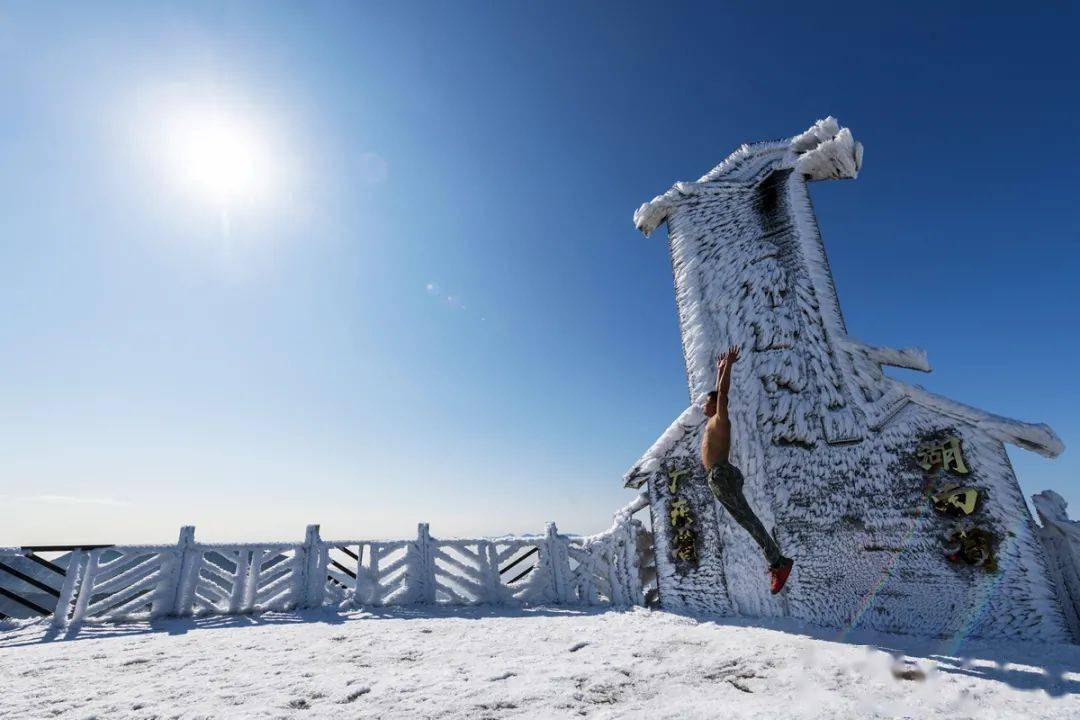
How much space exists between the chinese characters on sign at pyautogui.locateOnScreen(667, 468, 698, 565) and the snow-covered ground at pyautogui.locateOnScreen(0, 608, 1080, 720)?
120 centimetres

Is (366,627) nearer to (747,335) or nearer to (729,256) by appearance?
(747,335)

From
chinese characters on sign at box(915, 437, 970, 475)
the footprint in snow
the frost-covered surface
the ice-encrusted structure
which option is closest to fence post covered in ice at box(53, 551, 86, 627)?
the frost-covered surface

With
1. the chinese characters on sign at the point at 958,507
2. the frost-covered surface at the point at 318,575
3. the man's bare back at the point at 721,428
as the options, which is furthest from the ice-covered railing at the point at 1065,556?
the frost-covered surface at the point at 318,575

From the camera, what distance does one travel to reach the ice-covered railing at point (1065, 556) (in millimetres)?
4773

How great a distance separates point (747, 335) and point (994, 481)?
3365 mm

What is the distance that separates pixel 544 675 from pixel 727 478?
2.36 m

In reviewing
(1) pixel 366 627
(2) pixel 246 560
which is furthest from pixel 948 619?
(2) pixel 246 560

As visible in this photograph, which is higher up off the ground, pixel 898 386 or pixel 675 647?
pixel 898 386

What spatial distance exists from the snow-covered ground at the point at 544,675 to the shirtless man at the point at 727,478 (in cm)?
81

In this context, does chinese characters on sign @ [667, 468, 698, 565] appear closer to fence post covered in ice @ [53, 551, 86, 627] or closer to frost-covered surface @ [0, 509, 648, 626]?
frost-covered surface @ [0, 509, 648, 626]

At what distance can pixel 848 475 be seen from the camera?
600 centimetres

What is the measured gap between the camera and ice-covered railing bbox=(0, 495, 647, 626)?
296 inches

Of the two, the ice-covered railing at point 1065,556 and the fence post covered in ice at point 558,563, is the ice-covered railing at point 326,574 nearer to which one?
the fence post covered in ice at point 558,563

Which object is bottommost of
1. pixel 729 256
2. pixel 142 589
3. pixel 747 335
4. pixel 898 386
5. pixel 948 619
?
pixel 948 619
